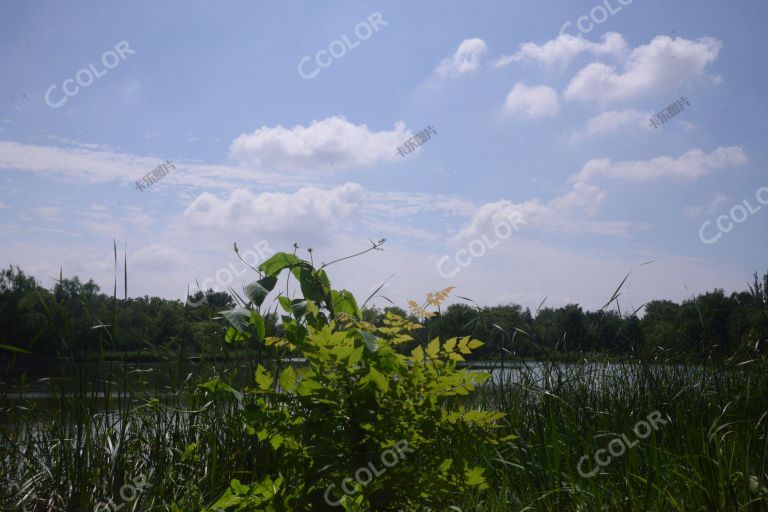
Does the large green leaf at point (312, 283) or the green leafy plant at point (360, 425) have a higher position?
the large green leaf at point (312, 283)

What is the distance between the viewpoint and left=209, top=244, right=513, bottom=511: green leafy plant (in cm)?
193

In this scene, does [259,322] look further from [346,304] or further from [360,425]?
[360,425]

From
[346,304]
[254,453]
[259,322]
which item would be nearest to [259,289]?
[259,322]

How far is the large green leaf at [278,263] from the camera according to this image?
2312 mm

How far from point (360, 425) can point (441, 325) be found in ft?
7.04

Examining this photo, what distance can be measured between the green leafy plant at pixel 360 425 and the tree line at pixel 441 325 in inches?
20.2

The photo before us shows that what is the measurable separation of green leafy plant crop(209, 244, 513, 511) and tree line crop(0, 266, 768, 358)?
1.68 feet

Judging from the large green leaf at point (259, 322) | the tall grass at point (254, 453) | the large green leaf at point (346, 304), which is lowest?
the tall grass at point (254, 453)

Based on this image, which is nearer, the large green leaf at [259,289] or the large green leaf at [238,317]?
the large green leaf at [238,317]

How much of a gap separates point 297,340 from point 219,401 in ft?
5.66

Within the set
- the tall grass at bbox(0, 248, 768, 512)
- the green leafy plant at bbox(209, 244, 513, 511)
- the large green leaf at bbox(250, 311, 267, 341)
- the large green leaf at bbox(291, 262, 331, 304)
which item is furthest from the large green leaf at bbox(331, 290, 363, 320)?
the tall grass at bbox(0, 248, 768, 512)

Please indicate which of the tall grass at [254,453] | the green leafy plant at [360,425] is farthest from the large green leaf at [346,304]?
the tall grass at [254,453]

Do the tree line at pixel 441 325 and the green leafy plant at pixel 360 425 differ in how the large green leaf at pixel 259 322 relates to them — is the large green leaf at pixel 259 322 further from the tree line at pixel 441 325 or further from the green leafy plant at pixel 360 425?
the tree line at pixel 441 325

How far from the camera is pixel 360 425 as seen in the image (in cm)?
197
